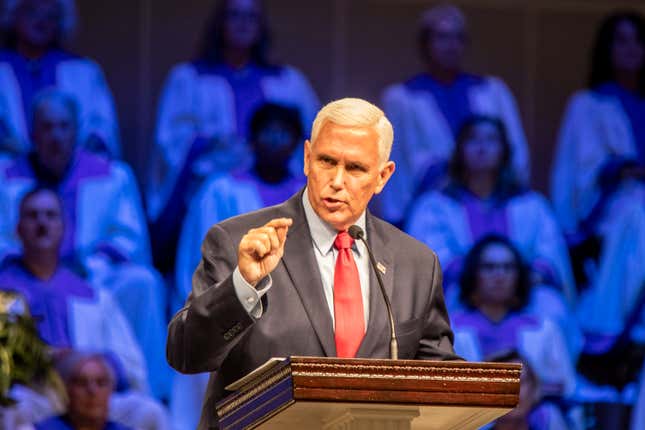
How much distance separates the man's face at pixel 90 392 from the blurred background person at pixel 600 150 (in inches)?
124

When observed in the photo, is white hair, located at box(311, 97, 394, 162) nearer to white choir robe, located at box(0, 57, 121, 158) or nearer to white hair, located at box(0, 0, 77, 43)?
white choir robe, located at box(0, 57, 121, 158)

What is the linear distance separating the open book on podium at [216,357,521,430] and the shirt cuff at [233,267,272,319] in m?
0.17

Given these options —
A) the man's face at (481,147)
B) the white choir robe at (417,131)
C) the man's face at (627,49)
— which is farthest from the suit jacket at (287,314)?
the man's face at (627,49)

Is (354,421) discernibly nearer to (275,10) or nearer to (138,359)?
(138,359)

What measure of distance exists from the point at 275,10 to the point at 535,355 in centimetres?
271

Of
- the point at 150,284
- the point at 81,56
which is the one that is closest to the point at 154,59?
the point at 81,56

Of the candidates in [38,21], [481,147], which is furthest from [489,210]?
[38,21]

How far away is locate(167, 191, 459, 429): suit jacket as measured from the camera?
284 centimetres

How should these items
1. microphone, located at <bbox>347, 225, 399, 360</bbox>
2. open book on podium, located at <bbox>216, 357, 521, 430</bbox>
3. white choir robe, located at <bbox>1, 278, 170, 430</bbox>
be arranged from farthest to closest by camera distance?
white choir robe, located at <bbox>1, 278, 170, 430</bbox> < microphone, located at <bbox>347, 225, 399, 360</bbox> < open book on podium, located at <bbox>216, 357, 521, 430</bbox>

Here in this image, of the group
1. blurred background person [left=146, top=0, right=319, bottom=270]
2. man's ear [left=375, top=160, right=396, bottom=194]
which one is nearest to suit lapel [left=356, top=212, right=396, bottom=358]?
man's ear [left=375, top=160, right=396, bottom=194]

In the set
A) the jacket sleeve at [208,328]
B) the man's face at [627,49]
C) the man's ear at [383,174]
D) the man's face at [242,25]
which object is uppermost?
the man's face at [242,25]

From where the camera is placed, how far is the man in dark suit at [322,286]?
9.35ft

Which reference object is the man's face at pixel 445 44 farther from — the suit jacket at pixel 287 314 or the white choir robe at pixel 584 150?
the suit jacket at pixel 287 314

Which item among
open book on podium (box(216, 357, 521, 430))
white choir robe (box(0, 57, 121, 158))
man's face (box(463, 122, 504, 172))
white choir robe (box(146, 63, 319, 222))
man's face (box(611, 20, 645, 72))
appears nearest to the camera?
open book on podium (box(216, 357, 521, 430))
